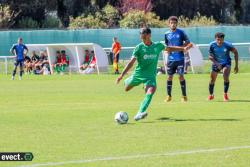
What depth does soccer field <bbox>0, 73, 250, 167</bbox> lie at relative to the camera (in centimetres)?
1191

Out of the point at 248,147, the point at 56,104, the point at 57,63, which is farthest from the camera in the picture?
the point at 57,63

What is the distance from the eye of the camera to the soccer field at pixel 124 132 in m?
11.9

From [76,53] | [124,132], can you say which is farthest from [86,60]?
[124,132]

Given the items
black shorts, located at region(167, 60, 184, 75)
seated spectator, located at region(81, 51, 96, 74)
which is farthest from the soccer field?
seated spectator, located at region(81, 51, 96, 74)

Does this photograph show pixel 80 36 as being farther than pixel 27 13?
No

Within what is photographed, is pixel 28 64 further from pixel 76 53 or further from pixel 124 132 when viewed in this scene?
pixel 124 132

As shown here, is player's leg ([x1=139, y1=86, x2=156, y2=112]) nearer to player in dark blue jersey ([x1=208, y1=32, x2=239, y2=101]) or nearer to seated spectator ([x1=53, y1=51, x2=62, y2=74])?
player in dark blue jersey ([x1=208, y1=32, x2=239, y2=101])

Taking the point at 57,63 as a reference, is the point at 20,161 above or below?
above

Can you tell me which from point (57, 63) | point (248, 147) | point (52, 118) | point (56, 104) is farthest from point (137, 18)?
point (248, 147)

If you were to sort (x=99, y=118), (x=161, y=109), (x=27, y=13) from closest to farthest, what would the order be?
(x=99, y=118) → (x=161, y=109) → (x=27, y=13)

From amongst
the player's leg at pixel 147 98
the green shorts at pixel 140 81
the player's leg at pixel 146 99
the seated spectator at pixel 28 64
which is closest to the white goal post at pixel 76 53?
the seated spectator at pixel 28 64

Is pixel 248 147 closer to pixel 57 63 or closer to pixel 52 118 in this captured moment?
pixel 52 118

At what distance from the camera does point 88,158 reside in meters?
12.0

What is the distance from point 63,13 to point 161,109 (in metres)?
60.4
